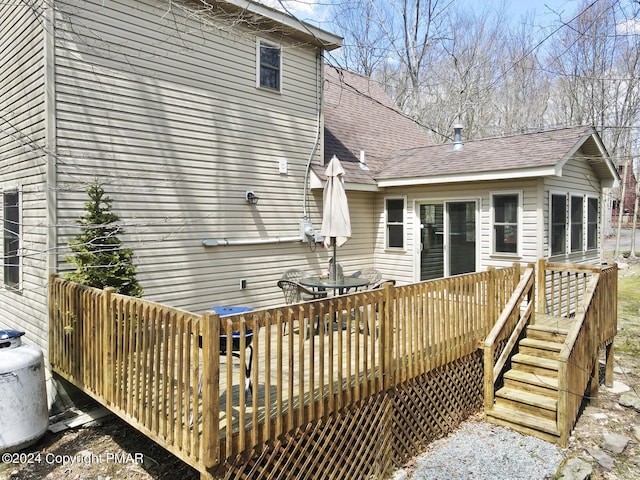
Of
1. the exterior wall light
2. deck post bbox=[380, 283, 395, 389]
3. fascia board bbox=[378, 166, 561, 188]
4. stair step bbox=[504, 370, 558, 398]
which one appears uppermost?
fascia board bbox=[378, 166, 561, 188]

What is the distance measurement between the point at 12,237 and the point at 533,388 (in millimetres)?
7220

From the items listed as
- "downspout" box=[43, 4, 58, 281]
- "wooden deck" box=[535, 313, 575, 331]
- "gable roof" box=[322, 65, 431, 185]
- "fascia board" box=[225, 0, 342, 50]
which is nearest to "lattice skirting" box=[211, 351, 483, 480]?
"wooden deck" box=[535, 313, 575, 331]

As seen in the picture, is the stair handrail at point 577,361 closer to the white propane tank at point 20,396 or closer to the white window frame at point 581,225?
the white window frame at point 581,225

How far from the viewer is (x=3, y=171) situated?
21.3ft

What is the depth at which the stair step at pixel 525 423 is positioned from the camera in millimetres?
4740

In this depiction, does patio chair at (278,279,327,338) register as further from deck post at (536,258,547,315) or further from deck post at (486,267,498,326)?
deck post at (536,258,547,315)

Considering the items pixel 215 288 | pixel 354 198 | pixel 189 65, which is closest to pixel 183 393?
pixel 215 288

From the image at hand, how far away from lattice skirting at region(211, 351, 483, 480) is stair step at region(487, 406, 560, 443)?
0.33 metres

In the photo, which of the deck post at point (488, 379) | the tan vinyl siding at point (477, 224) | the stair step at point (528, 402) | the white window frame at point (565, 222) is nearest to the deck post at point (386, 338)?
the deck post at point (488, 379)

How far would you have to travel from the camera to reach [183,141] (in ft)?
21.5

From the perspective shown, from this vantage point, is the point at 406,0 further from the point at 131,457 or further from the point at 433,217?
the point at 131,457

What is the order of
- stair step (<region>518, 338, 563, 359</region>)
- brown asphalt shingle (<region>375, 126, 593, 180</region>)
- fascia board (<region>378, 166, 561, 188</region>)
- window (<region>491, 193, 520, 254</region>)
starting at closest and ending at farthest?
stair step (<region>518, 338, 563, 359</region>) < fascia board (<region>378, 166, 561, 188</region>) < brown asphalt shingle (<region>375, 126, 593, 180</region>) < window (<region>491, 193, 520, 254</region>)

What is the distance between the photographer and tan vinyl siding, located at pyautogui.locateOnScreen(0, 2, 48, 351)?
5.39 meters

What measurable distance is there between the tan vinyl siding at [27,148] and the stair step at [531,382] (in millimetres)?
5673
